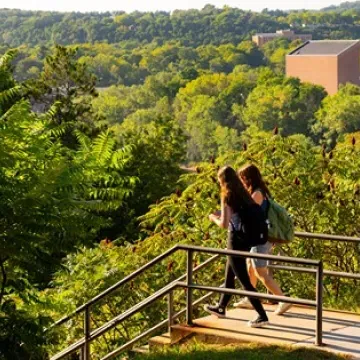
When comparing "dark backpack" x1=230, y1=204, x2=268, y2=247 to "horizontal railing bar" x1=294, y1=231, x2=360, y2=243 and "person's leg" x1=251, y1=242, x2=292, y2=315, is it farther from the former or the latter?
"horizontal railing bar" x1=294, y1=231, x2=360, y2=243

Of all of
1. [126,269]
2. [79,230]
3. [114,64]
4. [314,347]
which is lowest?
[114,64]

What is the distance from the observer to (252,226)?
9.64m

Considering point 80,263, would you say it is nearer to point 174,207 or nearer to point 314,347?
point 174,207

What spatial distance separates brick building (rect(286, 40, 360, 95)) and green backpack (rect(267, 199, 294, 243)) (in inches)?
6362

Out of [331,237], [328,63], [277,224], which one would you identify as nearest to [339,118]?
[328,63]

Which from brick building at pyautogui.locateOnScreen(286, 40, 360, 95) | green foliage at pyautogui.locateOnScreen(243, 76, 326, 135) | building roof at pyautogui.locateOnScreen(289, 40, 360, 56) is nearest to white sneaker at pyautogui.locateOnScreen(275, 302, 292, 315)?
green foliage at pyautogui.locateOnScreen(243, 76, 326, 135)

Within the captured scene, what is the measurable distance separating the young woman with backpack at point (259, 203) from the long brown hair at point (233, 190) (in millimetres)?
243

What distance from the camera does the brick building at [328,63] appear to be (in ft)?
565

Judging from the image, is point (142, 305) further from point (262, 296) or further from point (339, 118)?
point (339, 118)

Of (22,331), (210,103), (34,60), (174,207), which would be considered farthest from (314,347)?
(34,60)

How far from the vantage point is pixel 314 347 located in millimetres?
9125

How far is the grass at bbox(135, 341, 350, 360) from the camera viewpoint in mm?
8906

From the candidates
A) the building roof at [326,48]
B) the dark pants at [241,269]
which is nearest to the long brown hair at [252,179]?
the dark pants at [241,269]

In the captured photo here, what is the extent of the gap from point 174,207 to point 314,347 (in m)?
6.48
